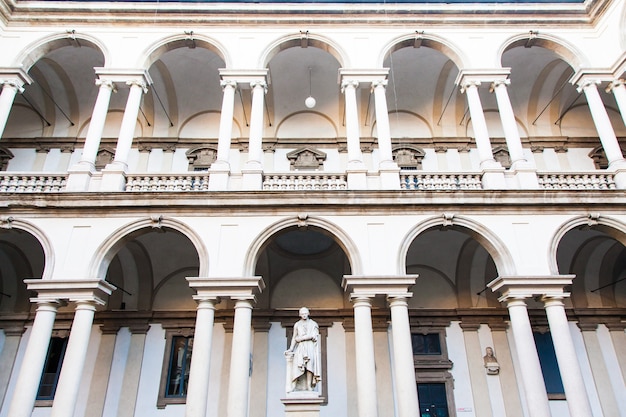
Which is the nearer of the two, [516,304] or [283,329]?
[516,304]

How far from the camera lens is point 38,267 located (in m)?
13.8

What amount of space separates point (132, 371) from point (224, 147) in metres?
6.65

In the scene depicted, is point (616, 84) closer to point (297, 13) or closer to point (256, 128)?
point (297, 13)

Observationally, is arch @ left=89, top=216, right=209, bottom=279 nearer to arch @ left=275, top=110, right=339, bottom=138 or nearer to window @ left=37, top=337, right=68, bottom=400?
window @ left=37, top=337, right=68, bottom=400

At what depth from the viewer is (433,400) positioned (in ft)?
41.5

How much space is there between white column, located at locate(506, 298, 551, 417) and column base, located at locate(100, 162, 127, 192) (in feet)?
30.7

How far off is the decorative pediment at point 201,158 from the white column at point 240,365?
21.7 ft

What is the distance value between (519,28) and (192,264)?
11.9 meters

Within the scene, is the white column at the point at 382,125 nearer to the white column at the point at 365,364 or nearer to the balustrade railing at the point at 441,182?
the balustrade railing at the point at 441,182

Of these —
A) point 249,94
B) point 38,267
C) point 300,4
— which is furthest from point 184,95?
point 38,267

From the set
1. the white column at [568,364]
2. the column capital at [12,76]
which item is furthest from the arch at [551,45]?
the column capital at [12,76]

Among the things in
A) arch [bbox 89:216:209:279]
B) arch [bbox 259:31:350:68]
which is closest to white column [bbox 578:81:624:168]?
arch [bbox 259:31:350:68]

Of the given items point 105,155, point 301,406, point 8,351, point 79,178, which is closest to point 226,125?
point 79,178

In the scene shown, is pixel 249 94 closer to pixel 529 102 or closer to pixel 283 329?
pixel 283 329
